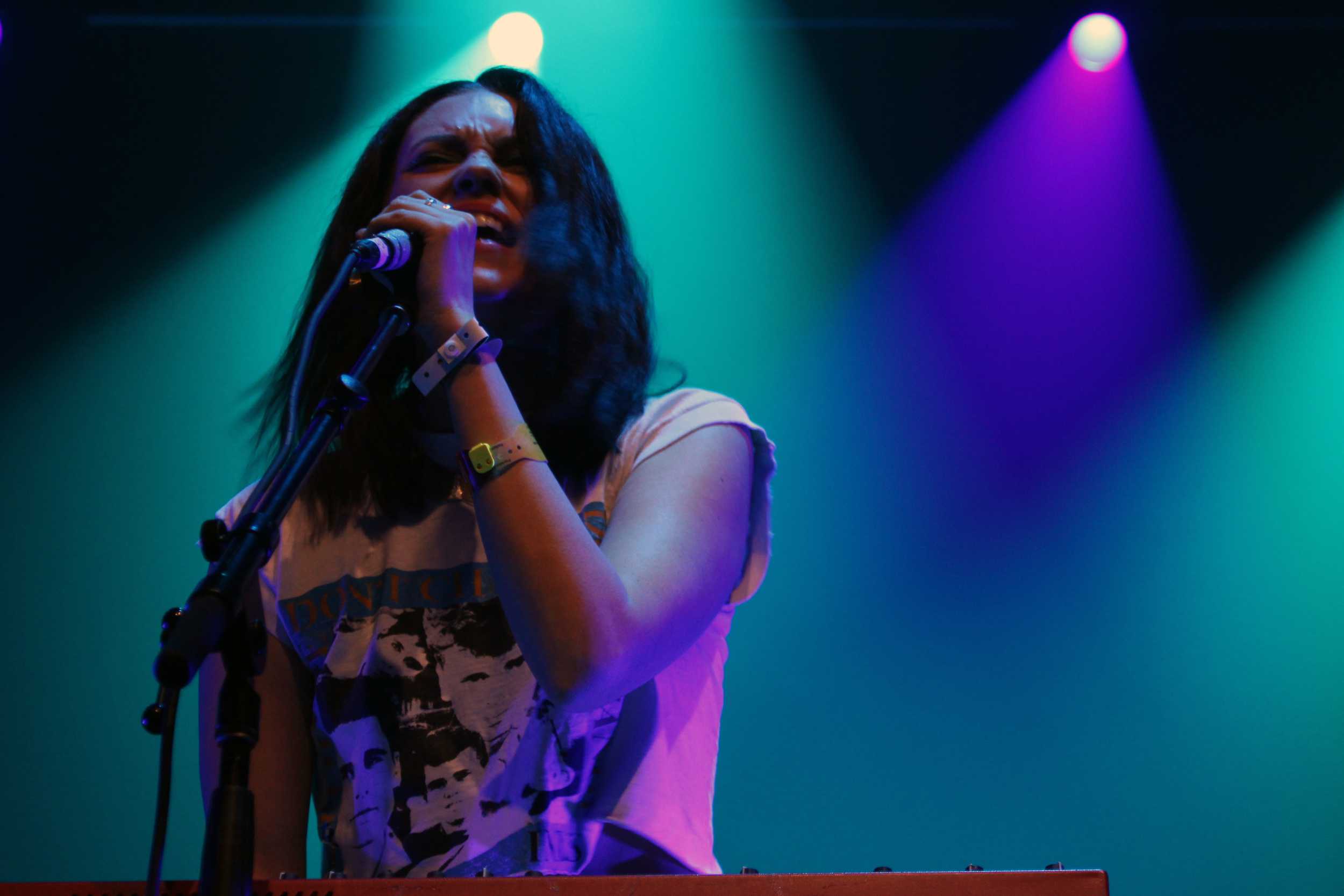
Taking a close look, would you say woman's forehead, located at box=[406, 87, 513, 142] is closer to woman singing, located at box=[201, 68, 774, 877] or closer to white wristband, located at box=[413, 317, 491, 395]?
woman singing, located at box=[201, 68, 774, 877]

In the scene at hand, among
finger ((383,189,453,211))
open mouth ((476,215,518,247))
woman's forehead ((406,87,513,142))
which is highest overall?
woman's forehead ((406,87,513,142))

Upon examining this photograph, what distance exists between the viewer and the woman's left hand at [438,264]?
1235 mm

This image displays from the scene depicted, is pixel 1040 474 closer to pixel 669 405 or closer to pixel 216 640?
pixel 669 405

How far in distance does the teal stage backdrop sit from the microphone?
2.06m

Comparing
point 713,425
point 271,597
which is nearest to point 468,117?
point 713,425

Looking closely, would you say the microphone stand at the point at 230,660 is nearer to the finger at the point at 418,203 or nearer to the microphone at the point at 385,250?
the microphone at the point at 385,250

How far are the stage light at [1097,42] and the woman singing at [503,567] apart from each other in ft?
8.36

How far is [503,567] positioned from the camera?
3.83ft

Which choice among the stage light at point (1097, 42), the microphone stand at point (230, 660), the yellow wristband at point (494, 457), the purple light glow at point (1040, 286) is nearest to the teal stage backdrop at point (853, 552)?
the purple light glow at point (1040, 286)

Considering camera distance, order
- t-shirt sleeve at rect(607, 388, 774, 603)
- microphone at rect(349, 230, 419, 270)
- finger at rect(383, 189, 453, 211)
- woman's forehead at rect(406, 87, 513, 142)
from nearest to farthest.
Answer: microphone at rect(349, 230, 419, 270)
finger at rect(383, 189, 453, 211)
t-shirt sleeve at rect(607, 388, 774, 603)
woman's forehead at rect(406, 87, 513, 142)

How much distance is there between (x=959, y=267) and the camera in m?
3.53

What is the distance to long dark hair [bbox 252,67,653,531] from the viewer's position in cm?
159

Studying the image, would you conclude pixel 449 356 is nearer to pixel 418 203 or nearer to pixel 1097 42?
pixel 418 203

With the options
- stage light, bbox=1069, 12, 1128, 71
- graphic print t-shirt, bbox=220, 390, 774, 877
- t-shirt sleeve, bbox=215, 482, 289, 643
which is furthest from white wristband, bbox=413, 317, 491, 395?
stage light, bbox=1069, 12, 1128, 71
